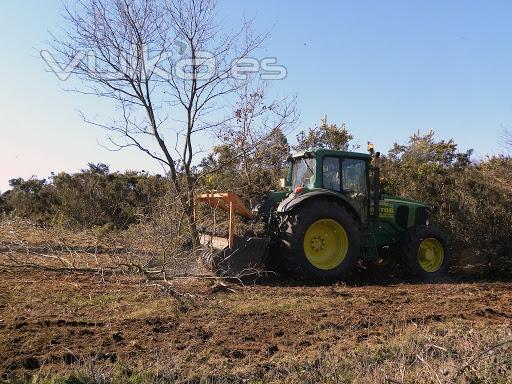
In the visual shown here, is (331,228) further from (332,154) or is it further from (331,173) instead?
(332,154)

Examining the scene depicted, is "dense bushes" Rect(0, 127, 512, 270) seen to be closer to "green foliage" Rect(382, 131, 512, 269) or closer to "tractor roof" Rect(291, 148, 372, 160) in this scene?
"green foliage" Rect(382, 131, 512, 269)

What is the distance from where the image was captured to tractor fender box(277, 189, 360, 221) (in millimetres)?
7848

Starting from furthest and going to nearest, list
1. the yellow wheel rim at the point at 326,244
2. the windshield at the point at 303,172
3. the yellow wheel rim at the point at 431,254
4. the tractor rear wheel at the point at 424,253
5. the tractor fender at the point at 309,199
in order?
1. the yellow wheel rim at the point at 431,254
2. the tractor rear wheel at the point at 424,253
3. the windshield at the point at 303,172
4. the yellow wheel rim at the point at 326,244
5. the tractor fender at the point at 309,199

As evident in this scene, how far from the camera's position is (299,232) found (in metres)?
7.78

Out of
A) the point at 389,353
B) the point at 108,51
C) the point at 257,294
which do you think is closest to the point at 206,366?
the point at 389,353

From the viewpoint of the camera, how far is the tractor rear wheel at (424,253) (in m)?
8.85

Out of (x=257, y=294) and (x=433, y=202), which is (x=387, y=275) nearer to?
(x=433, y=202)

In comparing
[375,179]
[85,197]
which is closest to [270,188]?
[375,179]

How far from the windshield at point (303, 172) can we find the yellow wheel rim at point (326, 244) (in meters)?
0.78

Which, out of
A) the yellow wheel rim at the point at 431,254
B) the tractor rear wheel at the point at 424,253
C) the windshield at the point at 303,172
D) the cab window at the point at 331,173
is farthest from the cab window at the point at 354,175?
the yellow wheel rim at the point at 431,254

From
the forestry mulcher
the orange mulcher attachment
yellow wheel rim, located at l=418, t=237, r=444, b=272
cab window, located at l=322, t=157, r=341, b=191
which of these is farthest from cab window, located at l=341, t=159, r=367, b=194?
the orange mulcher attachment

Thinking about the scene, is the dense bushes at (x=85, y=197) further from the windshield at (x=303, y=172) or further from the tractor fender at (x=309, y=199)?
the tractor fender at (x=309, y=199)

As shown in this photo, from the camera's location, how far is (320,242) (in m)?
8.30

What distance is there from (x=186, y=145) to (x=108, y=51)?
2.26m
